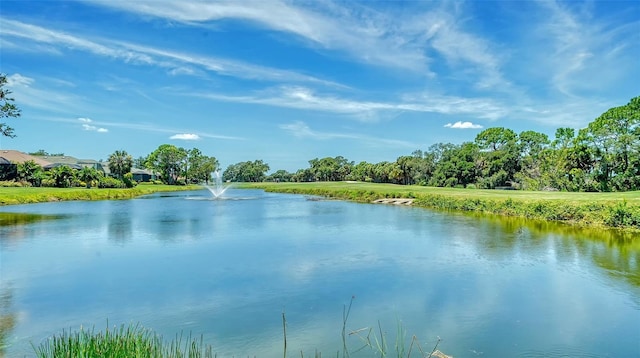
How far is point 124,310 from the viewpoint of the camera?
36.6ft

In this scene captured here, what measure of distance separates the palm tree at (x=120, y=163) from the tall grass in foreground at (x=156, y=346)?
77951 mm

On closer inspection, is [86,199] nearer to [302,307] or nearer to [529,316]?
[302,307]

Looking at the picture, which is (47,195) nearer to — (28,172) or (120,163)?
(28,172)

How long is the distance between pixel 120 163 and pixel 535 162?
73.7m

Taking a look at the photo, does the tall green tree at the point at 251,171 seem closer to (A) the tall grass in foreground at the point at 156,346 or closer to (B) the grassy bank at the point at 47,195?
(B) the grassy bank at the point at 47,195

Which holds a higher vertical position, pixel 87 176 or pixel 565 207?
pixel 87 176

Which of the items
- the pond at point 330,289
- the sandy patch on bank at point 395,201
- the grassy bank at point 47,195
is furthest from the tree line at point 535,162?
the grassy bank at point 47,195

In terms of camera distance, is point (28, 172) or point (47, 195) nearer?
point (47, 195)

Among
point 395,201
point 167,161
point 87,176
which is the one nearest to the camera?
point 395,201

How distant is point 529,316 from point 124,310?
1027 cm

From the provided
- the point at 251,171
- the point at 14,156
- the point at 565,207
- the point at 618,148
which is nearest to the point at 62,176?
the point at 14,156

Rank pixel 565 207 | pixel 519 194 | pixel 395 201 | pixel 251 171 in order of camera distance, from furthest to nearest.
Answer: pixel 251 171, pixel 395 201, pixel 519 194, pixel 565 207

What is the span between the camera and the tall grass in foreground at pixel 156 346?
6.57 m

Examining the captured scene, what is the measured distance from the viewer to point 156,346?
7117 millimetres
